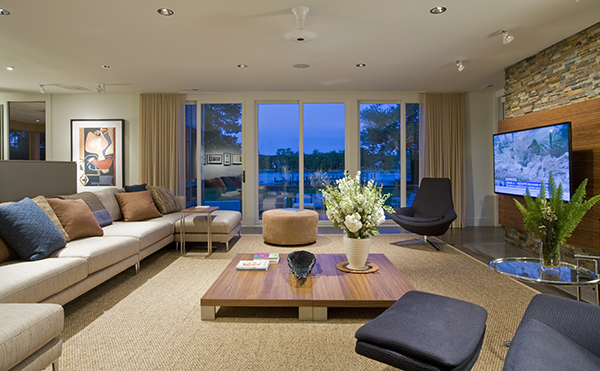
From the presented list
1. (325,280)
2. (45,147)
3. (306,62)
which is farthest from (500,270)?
(45,147)

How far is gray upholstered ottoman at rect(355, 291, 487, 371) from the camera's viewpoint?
1308 mm

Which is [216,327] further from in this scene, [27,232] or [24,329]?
[27,232]

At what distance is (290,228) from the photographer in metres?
4.74

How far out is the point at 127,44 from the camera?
404 centimetres

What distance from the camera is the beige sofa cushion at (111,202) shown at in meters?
4.24

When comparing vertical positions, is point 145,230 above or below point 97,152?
below

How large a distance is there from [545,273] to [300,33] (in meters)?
3.07

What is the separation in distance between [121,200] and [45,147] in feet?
12.1

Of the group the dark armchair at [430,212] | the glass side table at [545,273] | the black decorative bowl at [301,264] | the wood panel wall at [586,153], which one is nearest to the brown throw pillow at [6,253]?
the black decorative bowl at [301,264]

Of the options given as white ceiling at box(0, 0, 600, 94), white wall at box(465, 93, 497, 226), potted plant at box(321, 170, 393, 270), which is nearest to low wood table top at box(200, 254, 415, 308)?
potted plant at box(321, 170, 393, 270)

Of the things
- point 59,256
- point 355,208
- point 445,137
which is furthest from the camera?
point 445,137

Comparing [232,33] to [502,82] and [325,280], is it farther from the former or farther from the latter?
[502,82]

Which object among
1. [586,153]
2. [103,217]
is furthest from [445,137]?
[103,217]

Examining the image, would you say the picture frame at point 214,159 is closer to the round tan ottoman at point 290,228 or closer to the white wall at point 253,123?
the white wall at point 253,123
